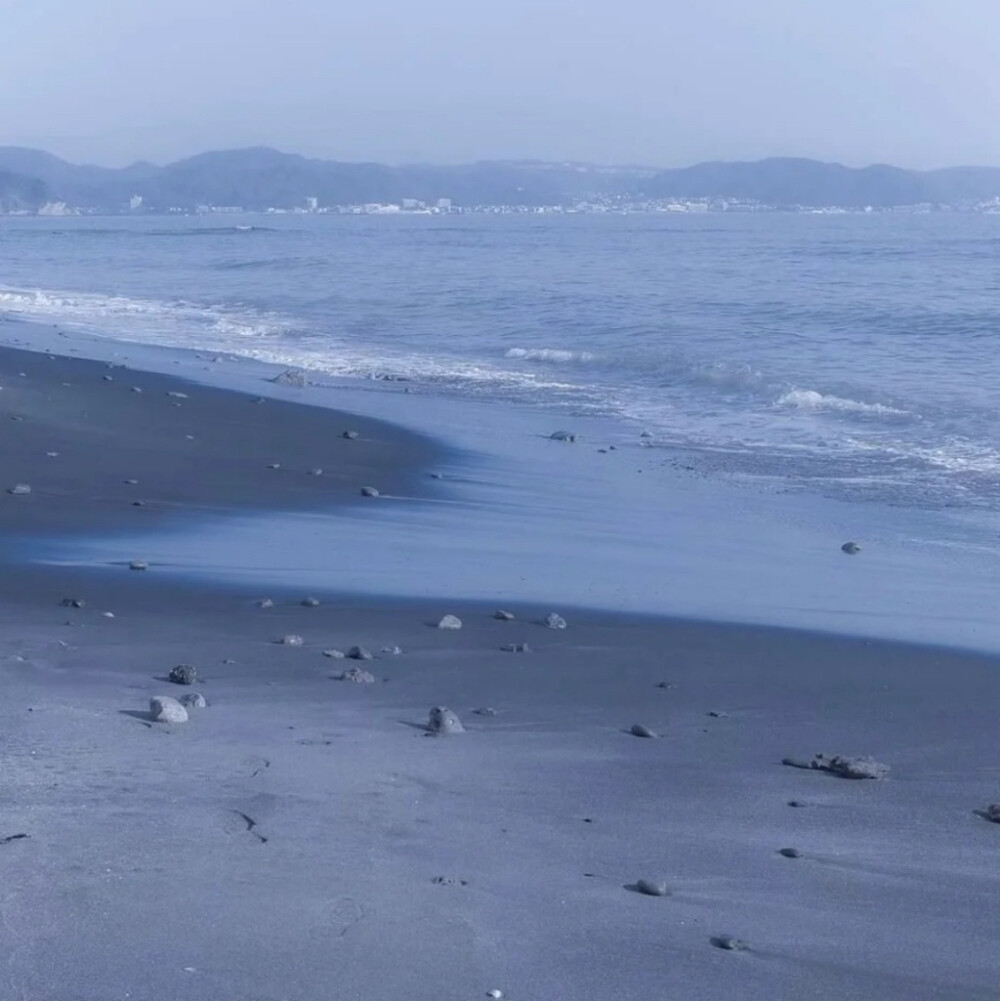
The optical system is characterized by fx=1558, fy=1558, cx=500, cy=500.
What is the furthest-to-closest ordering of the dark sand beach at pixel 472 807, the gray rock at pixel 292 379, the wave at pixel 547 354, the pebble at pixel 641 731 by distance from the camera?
the wave at pixel 547 354
the gray rock at pixel 292 379
the pebble at pixel 641 731
the dark sand beach at pixel 472 807

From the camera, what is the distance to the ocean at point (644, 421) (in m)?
8.59

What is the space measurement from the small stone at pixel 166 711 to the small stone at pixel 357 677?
870 mm

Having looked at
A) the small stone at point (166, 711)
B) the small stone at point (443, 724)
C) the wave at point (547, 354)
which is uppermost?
the wave at point (547, 354)

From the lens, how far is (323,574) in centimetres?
838

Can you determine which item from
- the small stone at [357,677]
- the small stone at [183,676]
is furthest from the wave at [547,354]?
the small stone at [183,676]

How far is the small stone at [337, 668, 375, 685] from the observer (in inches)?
246

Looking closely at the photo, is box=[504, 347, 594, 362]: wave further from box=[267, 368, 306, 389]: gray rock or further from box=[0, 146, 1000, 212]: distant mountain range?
box=[0, 146, 1000, 212]: distant mountain range

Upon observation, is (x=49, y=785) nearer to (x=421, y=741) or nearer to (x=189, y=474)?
(x=421, y=741)

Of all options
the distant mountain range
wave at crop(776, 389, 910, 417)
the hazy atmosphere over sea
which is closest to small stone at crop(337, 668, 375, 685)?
the hazy atmosphere over sea

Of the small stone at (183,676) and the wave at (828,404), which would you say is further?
the wave at (828,404)

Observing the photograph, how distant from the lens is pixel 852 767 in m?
5.27

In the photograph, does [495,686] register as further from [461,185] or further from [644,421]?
[461,185]

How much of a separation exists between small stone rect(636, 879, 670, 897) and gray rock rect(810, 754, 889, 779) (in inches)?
50.1

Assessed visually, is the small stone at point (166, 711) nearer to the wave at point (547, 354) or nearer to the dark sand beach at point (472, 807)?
the dark sand beach at point (472, 807)
